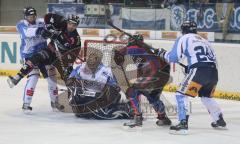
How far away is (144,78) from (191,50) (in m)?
0.77

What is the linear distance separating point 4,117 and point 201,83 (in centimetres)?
257

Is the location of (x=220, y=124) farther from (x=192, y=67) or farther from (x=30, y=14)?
(x=30, y=14)

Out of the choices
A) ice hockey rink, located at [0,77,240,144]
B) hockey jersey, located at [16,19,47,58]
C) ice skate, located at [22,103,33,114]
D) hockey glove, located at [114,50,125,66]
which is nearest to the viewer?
ice hockey rink, located at [0,77,240,144]

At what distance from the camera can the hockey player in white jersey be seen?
8125mm

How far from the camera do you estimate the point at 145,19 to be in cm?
1202

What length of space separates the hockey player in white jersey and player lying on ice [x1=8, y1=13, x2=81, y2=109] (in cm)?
8

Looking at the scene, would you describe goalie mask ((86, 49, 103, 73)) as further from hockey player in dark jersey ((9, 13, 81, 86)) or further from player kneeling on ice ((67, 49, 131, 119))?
hockey player in dark jersey ((9, 13, 81, 86))

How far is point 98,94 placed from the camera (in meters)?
7.64

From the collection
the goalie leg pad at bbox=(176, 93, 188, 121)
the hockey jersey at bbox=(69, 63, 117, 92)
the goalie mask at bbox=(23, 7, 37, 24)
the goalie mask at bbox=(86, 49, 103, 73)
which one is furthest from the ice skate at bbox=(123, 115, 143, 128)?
the goalie mask at bbox=(23, 7, 37, 24)

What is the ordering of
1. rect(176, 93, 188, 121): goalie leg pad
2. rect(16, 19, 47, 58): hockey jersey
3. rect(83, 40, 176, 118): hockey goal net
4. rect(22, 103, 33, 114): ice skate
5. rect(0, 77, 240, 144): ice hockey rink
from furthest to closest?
rect(16, 19, 47, 58): hockey jersey < rect(22, 103, 33, 114): ice skate < rect(83, 40, 176, 118): hockey goal net < rect(176, 93, 188, 121): goalie leg pad < rect(0, 77, 240, 144): ice hockey rink

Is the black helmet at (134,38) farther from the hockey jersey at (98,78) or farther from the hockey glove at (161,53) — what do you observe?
the hockey jersey at (98,78)

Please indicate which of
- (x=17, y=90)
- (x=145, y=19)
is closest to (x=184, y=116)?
(x=17, y=90)

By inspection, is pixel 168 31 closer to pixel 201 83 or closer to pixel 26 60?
pixel 26 60

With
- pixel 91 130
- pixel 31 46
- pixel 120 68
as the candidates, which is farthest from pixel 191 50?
pixel 31 46
